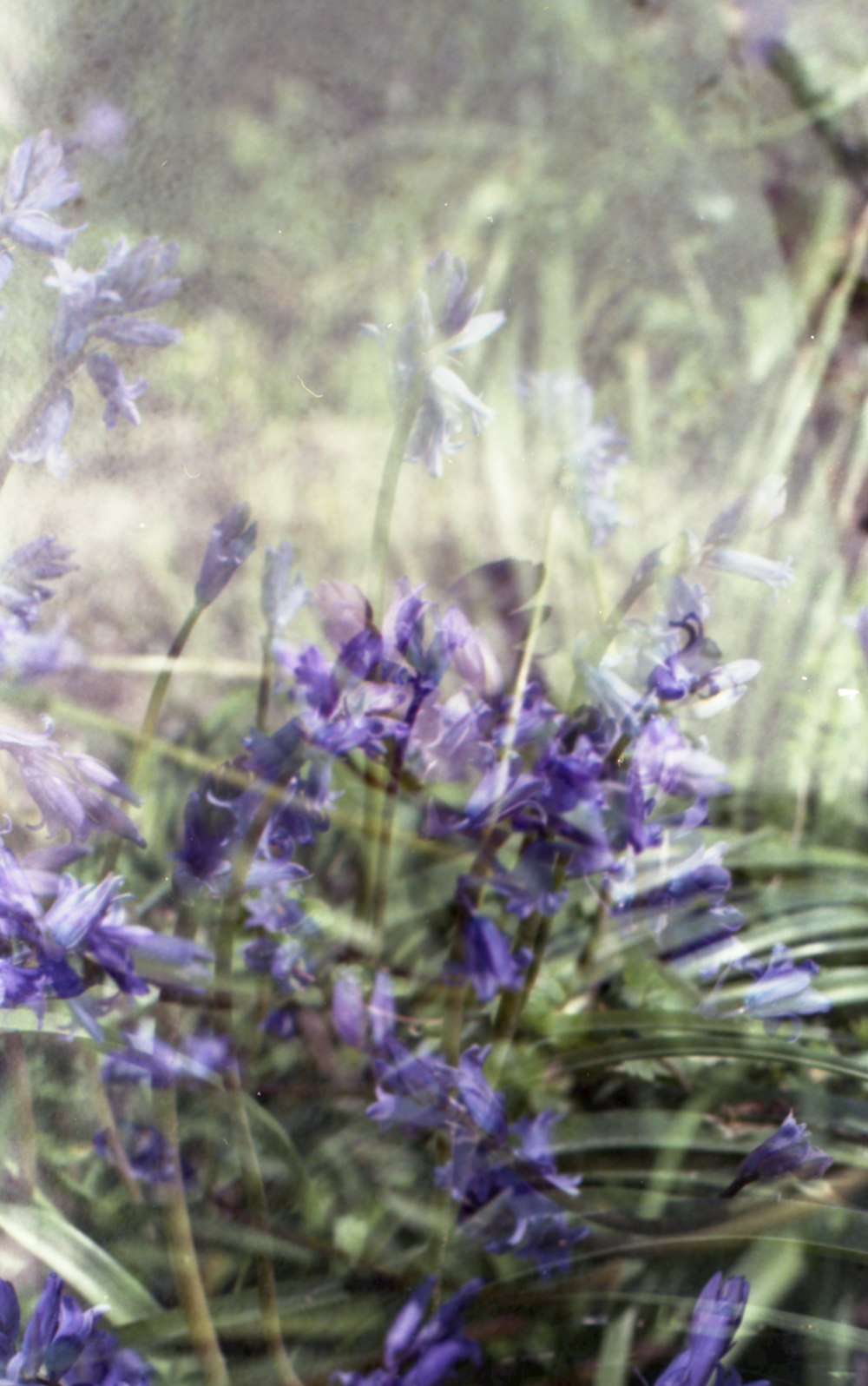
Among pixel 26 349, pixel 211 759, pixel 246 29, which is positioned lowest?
pixel 211 759

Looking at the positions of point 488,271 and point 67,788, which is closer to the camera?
point 67,788

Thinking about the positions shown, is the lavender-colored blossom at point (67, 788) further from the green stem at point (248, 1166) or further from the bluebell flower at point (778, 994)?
the bluebell flower at point (778, 994)

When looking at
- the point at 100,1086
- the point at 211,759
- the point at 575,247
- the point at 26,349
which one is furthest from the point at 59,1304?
the point at 575,247

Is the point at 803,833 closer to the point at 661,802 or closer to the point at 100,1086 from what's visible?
the point at 661,802

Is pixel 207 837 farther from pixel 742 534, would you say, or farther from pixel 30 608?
pixel 742 534

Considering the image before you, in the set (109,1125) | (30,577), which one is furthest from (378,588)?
(109,1125)

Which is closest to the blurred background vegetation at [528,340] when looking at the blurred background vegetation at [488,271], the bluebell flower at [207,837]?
the blurred background vegetation at [488,271]

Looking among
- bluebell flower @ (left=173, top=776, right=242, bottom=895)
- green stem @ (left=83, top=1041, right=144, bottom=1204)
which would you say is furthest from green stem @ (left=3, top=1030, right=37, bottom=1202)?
bluebell flower @ (left=173, top=776, right=242, bottom=895)
